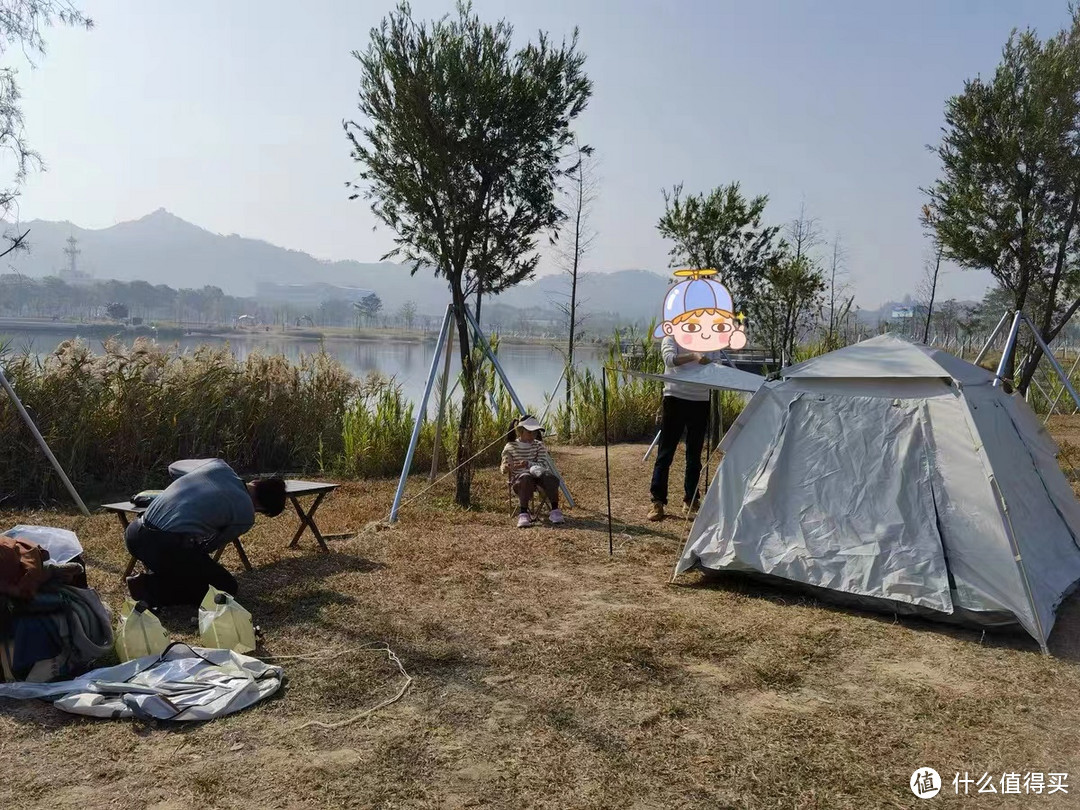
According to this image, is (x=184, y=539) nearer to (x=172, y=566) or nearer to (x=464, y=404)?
(x=172, y=566)

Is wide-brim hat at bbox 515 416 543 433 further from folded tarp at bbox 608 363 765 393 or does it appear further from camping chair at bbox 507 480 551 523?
folded tarp at bbox 608 363 765 393

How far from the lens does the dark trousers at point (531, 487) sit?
22.8 ft

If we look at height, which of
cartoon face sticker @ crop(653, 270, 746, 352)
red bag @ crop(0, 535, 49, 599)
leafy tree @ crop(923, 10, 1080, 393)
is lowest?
red bag @ crop(0, 535, 49, 599)

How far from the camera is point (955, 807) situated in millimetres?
2754

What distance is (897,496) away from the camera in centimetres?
469

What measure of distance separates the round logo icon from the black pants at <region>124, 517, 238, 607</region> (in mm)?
3571

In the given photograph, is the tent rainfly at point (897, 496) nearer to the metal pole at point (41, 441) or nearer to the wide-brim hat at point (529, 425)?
the wide-brim hat at point (529, 425)

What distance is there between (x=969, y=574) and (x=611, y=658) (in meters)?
2.04

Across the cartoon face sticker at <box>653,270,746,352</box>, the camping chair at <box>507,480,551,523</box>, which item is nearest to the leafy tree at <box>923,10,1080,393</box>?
the cartoon face sticker at <box>653,270,746,352</box>

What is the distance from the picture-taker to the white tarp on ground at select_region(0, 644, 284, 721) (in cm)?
331

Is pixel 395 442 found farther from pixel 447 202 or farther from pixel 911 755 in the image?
pixel 911 755

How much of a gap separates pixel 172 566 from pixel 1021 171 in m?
9.87

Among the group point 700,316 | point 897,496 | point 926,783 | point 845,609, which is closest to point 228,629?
point 926,783

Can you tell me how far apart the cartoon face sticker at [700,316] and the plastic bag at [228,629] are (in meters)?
4.50
